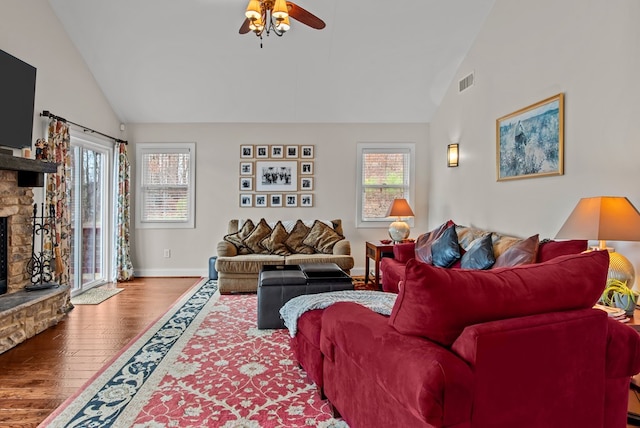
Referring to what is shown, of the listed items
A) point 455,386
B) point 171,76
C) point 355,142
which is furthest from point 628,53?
point 171,76

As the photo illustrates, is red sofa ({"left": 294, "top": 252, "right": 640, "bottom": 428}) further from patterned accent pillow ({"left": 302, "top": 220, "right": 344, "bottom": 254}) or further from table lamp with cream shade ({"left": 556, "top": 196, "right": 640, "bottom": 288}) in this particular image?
patterned accent pillow ({"left": 302, "top": 220, "right": 344, "bottom": 254})

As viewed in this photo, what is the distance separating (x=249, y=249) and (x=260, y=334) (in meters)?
2.17

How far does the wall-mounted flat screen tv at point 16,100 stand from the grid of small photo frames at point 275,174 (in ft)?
9.50

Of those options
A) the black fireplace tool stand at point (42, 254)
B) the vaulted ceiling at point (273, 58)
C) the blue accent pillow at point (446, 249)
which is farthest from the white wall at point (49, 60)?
the blue accent pillow at point (446, 249)

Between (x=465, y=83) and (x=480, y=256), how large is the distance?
2.53 metres

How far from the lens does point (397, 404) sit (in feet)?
4.92

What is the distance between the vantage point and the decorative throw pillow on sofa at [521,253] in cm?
294

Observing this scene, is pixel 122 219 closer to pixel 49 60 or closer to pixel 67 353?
pixel 49 60

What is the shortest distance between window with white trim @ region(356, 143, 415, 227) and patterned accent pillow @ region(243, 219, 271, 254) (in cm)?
147

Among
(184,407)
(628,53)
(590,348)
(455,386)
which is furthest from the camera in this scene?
(628,53)

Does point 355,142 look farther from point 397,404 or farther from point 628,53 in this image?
point 397,404

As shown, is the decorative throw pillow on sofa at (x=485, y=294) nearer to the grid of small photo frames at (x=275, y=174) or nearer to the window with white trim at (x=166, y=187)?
the grid of small photo frames at (x=275, y=174)

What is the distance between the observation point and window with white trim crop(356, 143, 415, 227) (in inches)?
249

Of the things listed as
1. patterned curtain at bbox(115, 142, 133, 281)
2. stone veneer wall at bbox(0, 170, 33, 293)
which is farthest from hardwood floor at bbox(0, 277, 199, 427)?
patterned curtain at bbox(115, 142, 133, 281)
